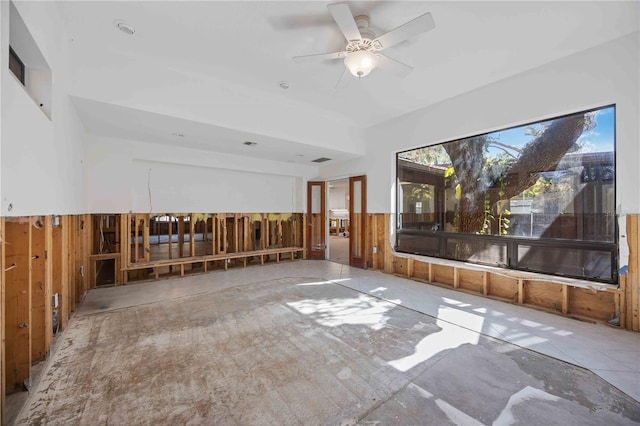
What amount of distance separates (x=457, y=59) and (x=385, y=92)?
1070 millimetres

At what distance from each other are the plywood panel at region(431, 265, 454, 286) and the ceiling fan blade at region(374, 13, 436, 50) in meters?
3.50

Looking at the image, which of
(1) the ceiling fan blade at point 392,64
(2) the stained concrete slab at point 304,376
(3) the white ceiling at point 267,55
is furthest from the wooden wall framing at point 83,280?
(1) the ceiling fan blade at point 392,64

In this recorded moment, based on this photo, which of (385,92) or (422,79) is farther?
(385,92)

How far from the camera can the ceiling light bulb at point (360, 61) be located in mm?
2602

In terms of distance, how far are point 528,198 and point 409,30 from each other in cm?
278

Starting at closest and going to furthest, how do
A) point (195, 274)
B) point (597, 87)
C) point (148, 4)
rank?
point (148, 4), point (597, 87), point (195, 274)

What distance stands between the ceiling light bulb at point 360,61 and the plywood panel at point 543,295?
349 centimetres

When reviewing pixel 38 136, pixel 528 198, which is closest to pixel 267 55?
pixel 38 136

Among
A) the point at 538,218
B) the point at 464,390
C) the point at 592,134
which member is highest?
the point at 592,134

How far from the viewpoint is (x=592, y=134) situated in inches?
118

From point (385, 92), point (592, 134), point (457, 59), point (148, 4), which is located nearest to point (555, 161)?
point (592, 134)

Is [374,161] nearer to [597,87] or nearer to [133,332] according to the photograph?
[597,87]

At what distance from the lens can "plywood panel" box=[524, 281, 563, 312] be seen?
126 inches

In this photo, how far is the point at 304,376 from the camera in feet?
6.49
